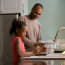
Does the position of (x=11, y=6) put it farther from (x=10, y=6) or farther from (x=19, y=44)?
(x=19, y=44)

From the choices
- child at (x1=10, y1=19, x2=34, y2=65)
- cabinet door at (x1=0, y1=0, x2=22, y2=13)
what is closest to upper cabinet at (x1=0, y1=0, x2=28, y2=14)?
cabinet door at (x1=0, y1=0, x2=22, y2=13)

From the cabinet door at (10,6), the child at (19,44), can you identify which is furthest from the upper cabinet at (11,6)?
the child at (19,44)

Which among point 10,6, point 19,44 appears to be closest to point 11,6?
point 10,6

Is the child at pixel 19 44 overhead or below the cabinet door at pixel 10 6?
below

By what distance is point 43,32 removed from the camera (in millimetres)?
4426

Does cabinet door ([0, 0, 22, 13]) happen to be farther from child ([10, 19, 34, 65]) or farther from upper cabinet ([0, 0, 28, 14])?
child ([10, 19, 34, 65])

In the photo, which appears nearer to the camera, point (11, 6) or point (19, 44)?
point (19, 44)

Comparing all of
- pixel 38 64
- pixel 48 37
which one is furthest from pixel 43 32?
pixel 38 64

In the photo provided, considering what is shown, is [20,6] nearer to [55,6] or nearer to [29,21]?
[29,21]

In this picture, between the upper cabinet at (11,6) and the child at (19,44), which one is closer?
the child at (19,44)

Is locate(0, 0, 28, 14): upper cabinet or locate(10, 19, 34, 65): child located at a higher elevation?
locate(0, 0, 28, 14): upper cabinet

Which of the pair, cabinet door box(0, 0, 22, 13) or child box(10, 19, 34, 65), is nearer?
child box(10, 19, 34, 65)

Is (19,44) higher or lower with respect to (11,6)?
lower

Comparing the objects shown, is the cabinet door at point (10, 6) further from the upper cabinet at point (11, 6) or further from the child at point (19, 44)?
the child at point (19, 44)
